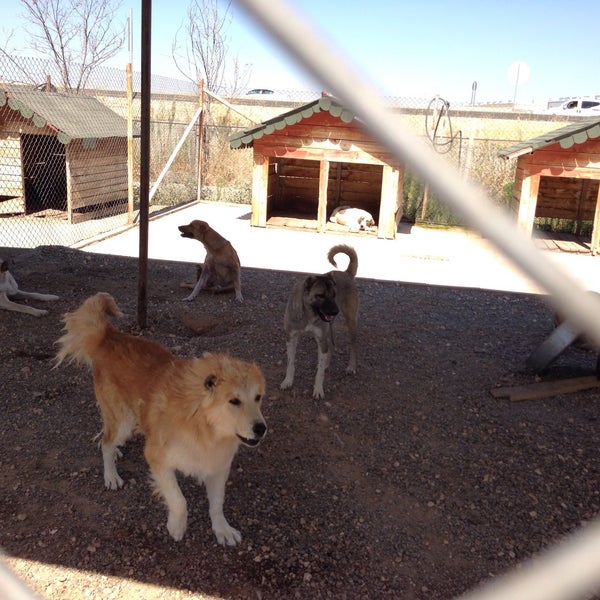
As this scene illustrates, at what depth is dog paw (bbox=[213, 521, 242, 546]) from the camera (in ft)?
10.9

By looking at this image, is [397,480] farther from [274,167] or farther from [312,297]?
A: [274,167]

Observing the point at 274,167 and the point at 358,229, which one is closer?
the point at 358,229

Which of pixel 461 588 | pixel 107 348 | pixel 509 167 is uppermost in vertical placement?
pixel 509 167

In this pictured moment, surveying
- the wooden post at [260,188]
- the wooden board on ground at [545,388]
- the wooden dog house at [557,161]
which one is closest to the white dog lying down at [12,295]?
the wooden board on ground at [545,388]

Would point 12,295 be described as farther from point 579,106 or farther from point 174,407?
point 579,106

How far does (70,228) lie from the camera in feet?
38.5

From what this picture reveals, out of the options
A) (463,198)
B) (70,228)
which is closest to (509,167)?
(70,228)

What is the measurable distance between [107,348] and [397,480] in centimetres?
210

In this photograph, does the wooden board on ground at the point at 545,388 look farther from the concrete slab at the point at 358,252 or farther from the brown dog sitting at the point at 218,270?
the brown dog sitting at the point at 218,270

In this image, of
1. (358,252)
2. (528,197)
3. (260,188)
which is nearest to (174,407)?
(358,252)

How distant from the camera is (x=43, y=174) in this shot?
47.4 feet

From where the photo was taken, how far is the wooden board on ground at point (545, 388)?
17.7ft

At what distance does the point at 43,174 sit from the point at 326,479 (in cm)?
1294

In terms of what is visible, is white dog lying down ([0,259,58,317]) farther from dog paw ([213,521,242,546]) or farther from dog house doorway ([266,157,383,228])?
dog house doorway ([266,157,383,228])
